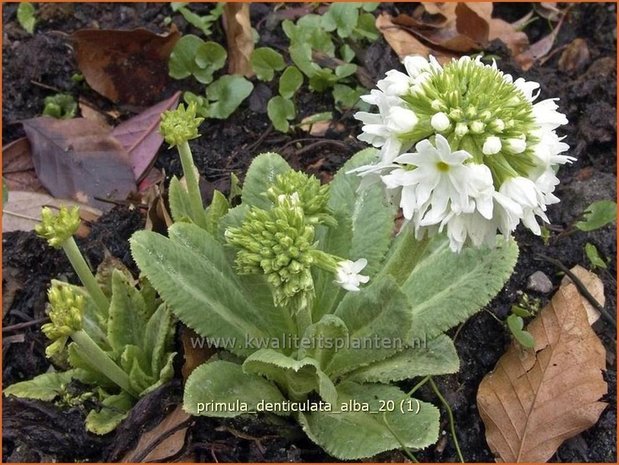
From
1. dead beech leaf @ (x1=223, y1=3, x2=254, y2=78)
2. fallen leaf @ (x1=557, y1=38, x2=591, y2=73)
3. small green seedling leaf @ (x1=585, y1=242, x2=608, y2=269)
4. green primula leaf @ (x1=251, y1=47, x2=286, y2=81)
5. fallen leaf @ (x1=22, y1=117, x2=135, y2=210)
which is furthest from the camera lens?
fallen leaf @ (x1=557, y1=38, x2=591, y2=73)

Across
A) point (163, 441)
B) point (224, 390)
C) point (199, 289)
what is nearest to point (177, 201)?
point (199, 289)

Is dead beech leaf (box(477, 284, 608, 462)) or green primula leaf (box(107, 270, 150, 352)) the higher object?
green primula leaf (box(107, 270, 150, 352))

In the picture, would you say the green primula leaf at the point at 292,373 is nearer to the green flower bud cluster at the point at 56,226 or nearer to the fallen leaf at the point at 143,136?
the green flower bud cluster at the point at 56,226

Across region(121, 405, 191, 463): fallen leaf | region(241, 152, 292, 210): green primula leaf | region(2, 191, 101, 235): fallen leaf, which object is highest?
region(241, 152, 292, 210): green primula leaf

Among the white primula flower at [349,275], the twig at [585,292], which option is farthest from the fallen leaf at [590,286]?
the white primula flower at [349,275]

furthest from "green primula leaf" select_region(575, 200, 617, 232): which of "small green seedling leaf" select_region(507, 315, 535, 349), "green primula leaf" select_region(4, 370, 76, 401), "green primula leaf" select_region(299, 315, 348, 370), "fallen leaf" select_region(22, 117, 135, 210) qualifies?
"green primula leaf" select_region(4, 370, 76, 401)

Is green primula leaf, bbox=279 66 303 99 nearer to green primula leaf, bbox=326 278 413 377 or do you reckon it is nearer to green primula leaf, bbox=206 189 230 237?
green primula leaf, bbox=206 189 230 237

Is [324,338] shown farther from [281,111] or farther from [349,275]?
[281,111]

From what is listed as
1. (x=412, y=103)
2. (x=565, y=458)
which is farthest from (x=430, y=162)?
(x=565, y=458)
